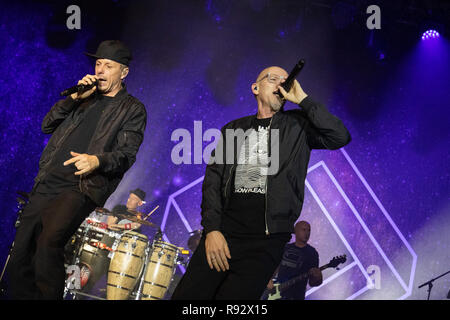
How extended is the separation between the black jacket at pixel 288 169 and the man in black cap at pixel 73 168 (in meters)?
0.74

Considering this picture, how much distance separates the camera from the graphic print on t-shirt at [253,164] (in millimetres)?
2725

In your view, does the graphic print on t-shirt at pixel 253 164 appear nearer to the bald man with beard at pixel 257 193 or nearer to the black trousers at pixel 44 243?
the bald man with beard at pixel 257 193

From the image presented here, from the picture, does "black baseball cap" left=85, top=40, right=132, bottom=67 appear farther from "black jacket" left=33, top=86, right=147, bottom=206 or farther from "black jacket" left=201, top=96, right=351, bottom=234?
"black jacket" left=201, top=96, right=351, bottom=234

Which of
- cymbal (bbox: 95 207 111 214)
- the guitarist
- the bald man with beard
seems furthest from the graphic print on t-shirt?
the guitarist

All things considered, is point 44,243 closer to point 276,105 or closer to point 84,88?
point 84,88

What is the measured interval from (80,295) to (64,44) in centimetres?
414

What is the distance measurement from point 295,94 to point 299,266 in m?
4.55

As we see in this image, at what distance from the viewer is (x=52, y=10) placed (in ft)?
24.2

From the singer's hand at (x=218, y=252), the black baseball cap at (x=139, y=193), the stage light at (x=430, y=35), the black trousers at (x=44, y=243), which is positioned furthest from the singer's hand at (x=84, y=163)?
the stage light at (x=430, y=35)

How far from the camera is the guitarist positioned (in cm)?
667

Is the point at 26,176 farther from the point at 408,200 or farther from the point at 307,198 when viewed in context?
the point at 408,200

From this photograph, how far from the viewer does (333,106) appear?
27.7ft

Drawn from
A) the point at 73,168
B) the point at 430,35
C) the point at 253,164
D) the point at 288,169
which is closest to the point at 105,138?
the point at 73,168

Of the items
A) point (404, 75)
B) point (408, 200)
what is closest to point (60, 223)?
point (408, 200)
